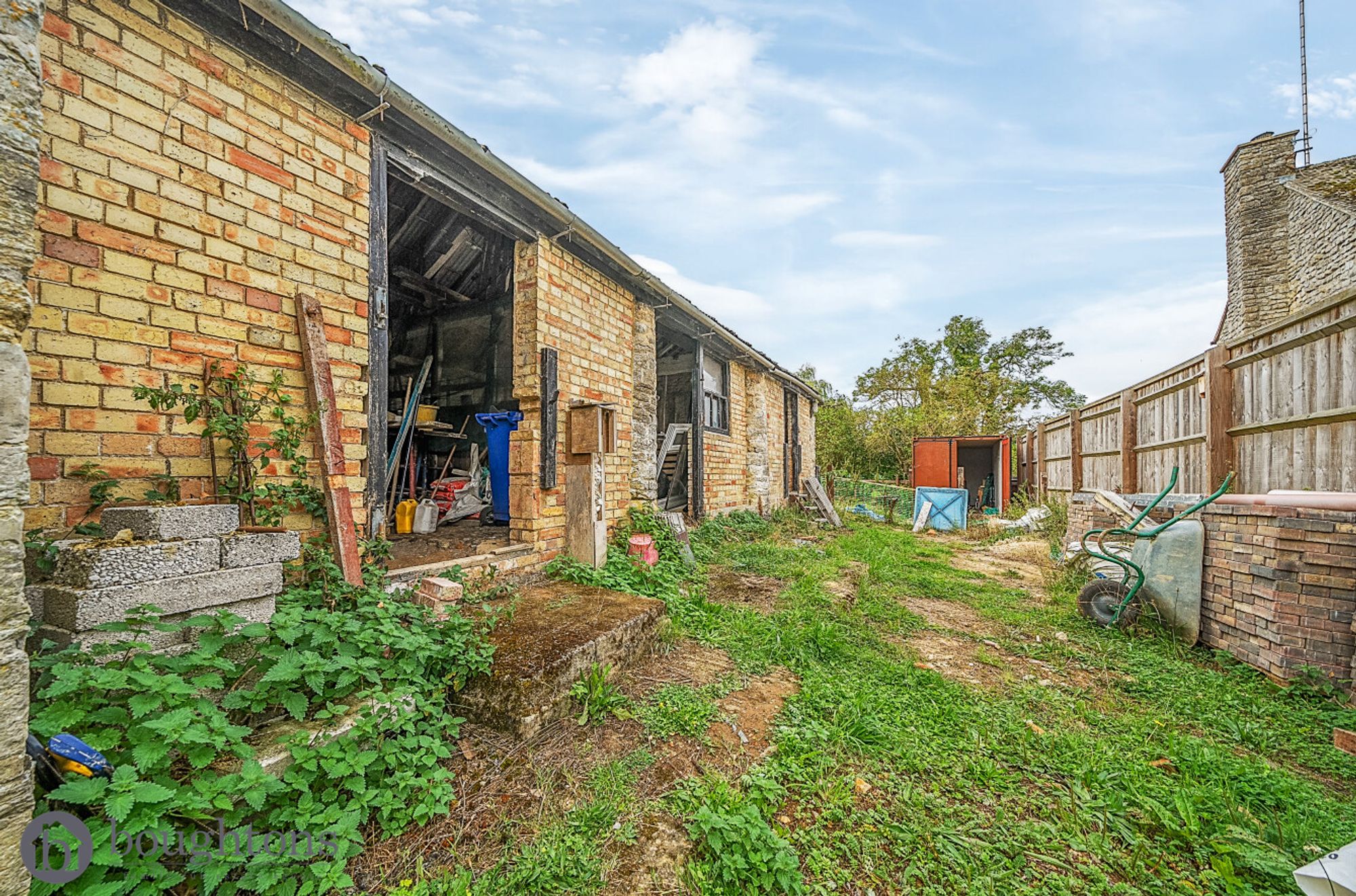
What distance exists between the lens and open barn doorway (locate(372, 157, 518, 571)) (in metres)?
4.97

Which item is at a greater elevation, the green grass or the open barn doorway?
the open barn doorway

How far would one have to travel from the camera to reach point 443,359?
19.5ft

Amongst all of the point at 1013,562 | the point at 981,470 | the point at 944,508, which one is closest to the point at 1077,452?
the point at 1013,562

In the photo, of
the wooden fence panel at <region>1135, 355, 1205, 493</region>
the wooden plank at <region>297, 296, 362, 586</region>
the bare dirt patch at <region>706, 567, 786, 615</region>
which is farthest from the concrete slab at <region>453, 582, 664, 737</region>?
the wooden fence panel at <region>1135, 355, 1205, 493</region>

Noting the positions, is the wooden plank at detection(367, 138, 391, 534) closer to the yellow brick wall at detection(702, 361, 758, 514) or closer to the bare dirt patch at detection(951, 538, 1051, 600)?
the yellow brick wall at detection(702, 361, 758, 514)

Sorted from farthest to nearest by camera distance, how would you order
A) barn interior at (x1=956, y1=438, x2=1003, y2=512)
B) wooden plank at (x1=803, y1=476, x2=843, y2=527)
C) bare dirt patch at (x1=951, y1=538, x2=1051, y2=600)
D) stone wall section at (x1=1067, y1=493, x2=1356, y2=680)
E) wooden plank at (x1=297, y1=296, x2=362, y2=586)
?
barn interior at (x1=956, y1=438, x2=1003, y2=512) < wooden plank at (x1=803, y1=476, x2=843, y2=527) < bare dirt patch at (x1=951, y1=538, x2=1051, y2=600) < stone wall section at (x1=1067, y1=493, x2=1356, y2=680) < wooden plank at (x1=297, y1=296, x2=362, y2=586)

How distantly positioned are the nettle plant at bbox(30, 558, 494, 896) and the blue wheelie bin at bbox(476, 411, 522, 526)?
2.24 meters

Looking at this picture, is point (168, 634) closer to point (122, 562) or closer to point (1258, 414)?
point (122, 562)

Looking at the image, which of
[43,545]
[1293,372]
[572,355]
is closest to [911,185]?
[1293,372]

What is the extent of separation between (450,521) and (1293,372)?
23.7 ft

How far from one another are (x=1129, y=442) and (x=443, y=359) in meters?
8.70

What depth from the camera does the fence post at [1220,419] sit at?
404 centimetres

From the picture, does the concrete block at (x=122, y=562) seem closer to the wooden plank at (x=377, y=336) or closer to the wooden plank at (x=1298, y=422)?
the wooden plank at (x=377, y=336)

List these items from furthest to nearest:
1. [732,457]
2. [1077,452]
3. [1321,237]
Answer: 1. [1321,237]
2. [732,457]
3. [1077,452]
